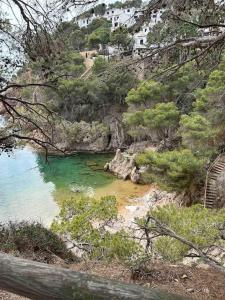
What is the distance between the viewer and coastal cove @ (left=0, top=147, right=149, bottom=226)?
54.7 feet

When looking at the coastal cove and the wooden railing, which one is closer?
the wooden railing

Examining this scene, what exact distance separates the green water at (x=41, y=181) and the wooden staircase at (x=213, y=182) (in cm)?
601

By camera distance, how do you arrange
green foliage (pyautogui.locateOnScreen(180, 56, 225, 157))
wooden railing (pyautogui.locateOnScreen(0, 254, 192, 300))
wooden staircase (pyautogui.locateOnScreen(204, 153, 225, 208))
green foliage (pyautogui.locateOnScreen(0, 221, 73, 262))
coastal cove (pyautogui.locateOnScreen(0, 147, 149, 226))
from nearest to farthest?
wooden railing (pyautogui.locateOnScreen(0, 254, 192, 300)), green foliage (pyautogui.locateOnScreen(0, 221, 73, 262)), wooden staircase (pyautogui.locateOnScreen(204, 153, 225, 208)), green foliage (pyautogui.locateOnScreen(180, 56, 225, 157)), coastal cove (pyautogui.locateOnScreen(0, 147, 149, 226))

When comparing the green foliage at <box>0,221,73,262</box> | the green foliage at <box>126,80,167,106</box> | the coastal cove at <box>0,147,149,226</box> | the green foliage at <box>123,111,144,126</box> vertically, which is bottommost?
the coastal cove at <box>0,147,149,226</box>

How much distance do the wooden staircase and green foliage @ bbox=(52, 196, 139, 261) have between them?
742 cm

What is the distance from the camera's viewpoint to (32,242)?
7.22 meters

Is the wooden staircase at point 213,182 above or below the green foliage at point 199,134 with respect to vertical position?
below

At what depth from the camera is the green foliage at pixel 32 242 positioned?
268 inches

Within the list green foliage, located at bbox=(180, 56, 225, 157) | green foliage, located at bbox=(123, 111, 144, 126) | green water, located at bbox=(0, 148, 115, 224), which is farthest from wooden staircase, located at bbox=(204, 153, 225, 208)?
green foliage, located at bbox=(123, 111, 144, 126)

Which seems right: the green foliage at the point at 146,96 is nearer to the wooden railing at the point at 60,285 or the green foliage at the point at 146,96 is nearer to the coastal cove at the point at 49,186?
the coastal cove at the point at 49,186

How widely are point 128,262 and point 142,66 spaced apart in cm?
269

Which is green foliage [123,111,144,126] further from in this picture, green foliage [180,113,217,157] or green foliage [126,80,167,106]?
green foliage [180,113,217,157]

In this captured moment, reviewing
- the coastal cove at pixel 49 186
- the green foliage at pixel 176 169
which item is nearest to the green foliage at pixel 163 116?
the coastal cove at pixel 49 186

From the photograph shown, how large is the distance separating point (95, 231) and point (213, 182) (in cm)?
902
